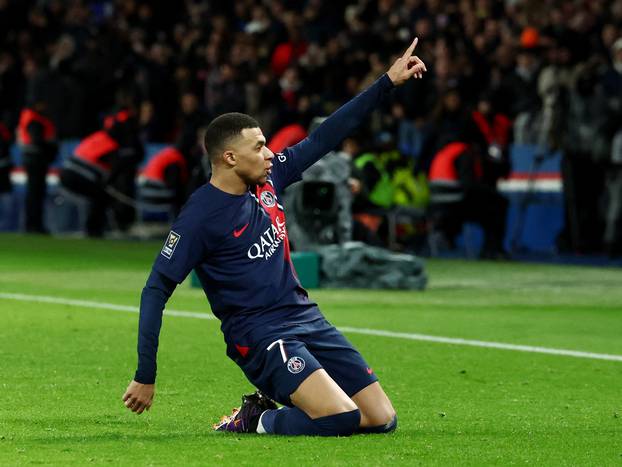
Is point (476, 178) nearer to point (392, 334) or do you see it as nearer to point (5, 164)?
point (392, 334)

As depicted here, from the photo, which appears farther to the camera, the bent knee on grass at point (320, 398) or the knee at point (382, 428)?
the knee at point (382, 428)

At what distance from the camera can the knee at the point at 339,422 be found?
306 inches

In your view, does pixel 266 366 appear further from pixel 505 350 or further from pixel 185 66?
pixel 185 66

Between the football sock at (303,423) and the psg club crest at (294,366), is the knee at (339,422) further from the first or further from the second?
the psg club crest at (294,366)

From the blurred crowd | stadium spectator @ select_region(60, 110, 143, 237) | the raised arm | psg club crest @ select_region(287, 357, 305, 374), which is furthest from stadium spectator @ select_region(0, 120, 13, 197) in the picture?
psg club crest @ select_region(287, 357, 305, 374)

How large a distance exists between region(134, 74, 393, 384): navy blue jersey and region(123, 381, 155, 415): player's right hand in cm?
24

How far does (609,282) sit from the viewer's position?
17922 millimetres

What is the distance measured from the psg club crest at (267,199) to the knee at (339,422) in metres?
1.09

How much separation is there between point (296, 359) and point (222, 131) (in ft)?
Result: 3.71

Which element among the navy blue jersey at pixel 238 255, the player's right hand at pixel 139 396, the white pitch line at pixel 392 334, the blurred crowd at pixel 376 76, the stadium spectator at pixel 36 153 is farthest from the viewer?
the stadium spectator at pixel 36 153

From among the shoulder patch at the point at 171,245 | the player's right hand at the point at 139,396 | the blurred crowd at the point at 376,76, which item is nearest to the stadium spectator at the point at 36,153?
the blurred crowd at the point at 376,76

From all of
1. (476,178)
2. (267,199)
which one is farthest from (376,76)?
(267,199)

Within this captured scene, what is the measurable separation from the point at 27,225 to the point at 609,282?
10865 mm

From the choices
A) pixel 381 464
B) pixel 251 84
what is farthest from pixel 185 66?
pixel 381 464
